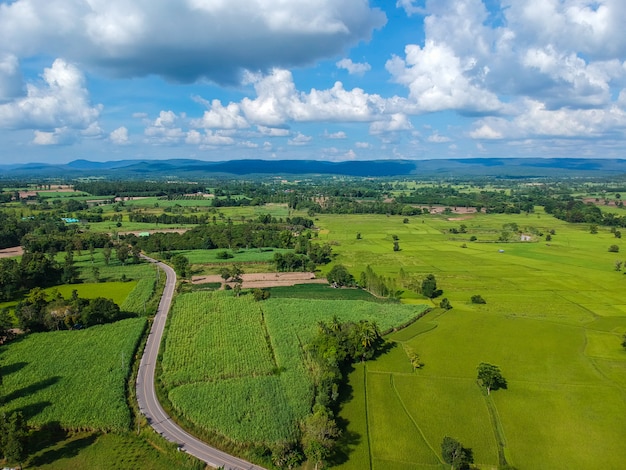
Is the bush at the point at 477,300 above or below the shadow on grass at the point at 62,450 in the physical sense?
above

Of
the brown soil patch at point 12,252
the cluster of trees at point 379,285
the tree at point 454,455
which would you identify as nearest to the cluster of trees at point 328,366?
the tree at point 454,455

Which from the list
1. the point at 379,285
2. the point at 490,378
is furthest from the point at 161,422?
the point at 379,285

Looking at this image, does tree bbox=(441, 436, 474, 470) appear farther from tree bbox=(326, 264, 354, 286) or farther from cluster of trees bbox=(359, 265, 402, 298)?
tree bbox=(326, 264, 354, 286)

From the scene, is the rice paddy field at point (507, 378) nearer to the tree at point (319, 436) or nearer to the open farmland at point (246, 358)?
the tree at point (319, 436)

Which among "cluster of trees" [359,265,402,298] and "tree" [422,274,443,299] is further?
"cluster of trees" [359,265,402,298]

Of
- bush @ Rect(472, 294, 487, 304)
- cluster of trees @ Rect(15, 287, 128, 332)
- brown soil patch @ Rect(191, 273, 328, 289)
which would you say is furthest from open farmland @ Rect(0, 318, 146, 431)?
bush @ Rect(472, 294, 487, 304)

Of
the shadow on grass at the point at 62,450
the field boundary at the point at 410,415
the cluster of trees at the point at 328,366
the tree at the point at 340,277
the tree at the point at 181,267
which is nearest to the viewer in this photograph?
the shadow on grass at the point at 62,450
